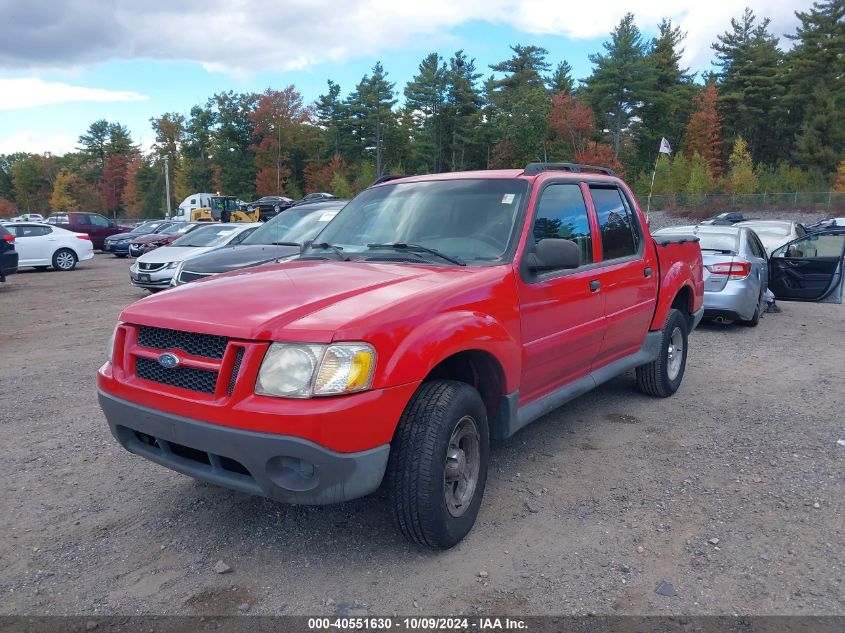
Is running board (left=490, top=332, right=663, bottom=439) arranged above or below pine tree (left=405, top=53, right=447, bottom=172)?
below

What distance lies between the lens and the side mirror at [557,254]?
12.0 feet

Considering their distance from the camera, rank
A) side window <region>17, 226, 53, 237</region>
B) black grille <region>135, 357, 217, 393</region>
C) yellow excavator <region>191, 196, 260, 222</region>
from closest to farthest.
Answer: black grille <region>135, 357, 217, 393</region> → side window <region>17, 226, 53, 237</region> → yellow excavator <region>191, 196, 260, 222</region>

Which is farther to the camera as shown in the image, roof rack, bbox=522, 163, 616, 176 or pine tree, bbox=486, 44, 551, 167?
pine tree, bbox=486, 44, 551, 167

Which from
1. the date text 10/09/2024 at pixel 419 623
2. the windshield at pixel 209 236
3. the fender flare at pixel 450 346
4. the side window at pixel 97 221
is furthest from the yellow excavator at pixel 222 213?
the date text 10/09/2024 at pixel 419 623

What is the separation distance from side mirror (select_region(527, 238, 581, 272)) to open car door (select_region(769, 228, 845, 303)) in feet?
21.9

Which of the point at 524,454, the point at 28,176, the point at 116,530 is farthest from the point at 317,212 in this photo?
the point at 28,176

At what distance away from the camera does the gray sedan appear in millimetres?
9133

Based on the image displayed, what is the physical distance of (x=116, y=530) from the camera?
3582mm

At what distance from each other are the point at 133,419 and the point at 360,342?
1.25 meters

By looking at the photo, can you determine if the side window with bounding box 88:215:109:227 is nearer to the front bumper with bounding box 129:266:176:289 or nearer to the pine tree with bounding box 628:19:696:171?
the front bumper with bounding box 129:266:176:289

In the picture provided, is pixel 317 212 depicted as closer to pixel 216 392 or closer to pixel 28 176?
pixel 216 392

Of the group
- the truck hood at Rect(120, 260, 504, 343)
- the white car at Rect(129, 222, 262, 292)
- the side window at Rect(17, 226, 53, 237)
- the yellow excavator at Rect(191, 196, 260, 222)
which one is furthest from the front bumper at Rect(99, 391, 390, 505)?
the yellow excavator at Rect(191, 196, 260, 222)

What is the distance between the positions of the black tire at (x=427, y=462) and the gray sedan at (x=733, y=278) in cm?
679

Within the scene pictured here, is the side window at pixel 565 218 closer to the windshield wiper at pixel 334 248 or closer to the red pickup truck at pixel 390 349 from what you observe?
the red pickup truck at pixel 390 349
